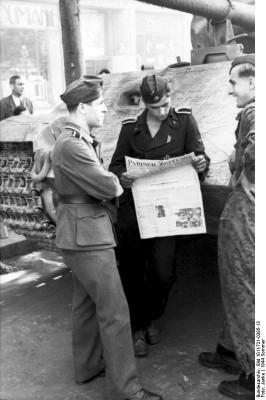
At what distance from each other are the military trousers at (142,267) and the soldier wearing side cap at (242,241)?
0.56 m

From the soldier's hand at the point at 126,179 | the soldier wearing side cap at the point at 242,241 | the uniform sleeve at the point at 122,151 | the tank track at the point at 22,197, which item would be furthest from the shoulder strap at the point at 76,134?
the tank track at the point at 22,197

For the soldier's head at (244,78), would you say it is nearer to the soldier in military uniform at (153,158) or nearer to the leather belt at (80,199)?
the soldier in military uniform at (153,158)

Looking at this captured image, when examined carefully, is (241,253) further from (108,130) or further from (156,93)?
(108,130)

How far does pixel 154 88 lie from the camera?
3.76 metres

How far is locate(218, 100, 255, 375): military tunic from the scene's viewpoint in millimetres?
A: 3219

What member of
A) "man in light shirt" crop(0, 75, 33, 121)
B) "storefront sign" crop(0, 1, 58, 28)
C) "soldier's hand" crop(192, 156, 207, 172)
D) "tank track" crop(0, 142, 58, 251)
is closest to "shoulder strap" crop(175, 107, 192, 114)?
"soldier's hand" crop(192, 156, 207, 172)

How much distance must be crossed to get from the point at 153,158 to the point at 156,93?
41 centimetres

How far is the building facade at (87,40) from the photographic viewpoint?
1430 centimetres

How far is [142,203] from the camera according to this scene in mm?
3861

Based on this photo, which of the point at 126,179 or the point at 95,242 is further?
the point at 126,179

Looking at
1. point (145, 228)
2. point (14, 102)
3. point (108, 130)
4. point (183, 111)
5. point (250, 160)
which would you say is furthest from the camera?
point (14, 102)

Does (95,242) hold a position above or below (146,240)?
above

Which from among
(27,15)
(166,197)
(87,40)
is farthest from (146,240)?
(87,40)

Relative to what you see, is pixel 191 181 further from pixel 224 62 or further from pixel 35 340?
pixel 35 340
